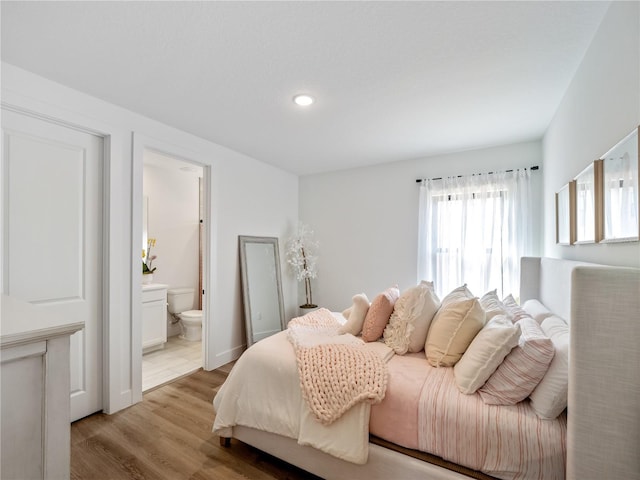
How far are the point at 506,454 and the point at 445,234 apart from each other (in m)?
2.59

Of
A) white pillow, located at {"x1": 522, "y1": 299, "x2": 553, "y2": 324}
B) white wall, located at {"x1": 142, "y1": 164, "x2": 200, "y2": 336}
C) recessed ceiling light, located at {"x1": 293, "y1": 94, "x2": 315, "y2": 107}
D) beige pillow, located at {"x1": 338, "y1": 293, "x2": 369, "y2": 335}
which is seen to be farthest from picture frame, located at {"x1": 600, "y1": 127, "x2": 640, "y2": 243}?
white wall, located at {"x1": 142, "y1": 164, "x2": 200, "y2": 336}

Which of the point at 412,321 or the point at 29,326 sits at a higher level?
the point at 29,326

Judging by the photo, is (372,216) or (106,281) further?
(372,216)

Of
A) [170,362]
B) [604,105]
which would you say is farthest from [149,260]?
[604,105]

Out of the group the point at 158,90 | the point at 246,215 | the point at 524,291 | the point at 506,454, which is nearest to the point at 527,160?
the point at 524,291

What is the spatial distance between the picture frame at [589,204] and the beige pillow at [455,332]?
0.69 m

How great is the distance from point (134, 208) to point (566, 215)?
3.37 meters

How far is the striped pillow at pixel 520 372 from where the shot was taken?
1361 millimetres

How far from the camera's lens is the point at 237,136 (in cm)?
315

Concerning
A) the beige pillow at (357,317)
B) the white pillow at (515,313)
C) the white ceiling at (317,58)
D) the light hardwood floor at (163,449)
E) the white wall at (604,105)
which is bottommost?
the light hardwood floor at (163,449)

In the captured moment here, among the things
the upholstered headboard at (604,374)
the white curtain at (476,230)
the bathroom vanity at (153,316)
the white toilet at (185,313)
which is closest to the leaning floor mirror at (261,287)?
the white toilet at (185,313)

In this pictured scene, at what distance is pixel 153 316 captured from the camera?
12.1 ft

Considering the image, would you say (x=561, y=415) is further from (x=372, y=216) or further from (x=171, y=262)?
(x=171, y=262)

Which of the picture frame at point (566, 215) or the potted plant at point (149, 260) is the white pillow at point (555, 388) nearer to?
the picture frame at point (566, 215)
